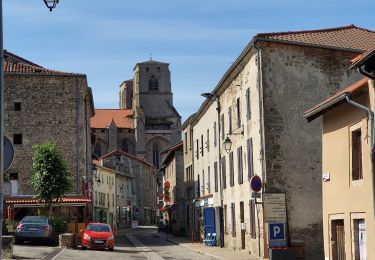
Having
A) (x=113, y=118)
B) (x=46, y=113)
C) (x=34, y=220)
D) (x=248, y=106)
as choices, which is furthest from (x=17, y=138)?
(x=113, y=118)

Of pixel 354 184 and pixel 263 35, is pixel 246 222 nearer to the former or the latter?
pixel 263 35

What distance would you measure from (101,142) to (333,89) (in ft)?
300

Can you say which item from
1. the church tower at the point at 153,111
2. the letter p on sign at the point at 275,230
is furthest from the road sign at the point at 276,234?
the church tower at the point at 153,111

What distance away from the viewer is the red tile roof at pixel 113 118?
119m

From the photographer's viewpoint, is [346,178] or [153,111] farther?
[153,111]

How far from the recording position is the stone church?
116 metres

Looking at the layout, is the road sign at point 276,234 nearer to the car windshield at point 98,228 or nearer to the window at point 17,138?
the car windshield at point 98,228

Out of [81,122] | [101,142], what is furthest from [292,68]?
[101,142]

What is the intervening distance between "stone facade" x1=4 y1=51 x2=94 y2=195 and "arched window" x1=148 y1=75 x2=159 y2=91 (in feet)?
262

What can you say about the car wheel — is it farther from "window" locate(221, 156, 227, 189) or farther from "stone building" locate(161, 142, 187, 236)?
"stone building" locate(161, 142, 187, 236)

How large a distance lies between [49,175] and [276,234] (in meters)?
23.1

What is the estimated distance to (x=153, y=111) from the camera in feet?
409

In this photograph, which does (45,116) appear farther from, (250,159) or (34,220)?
(250,159)

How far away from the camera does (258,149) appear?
26.8 meters
